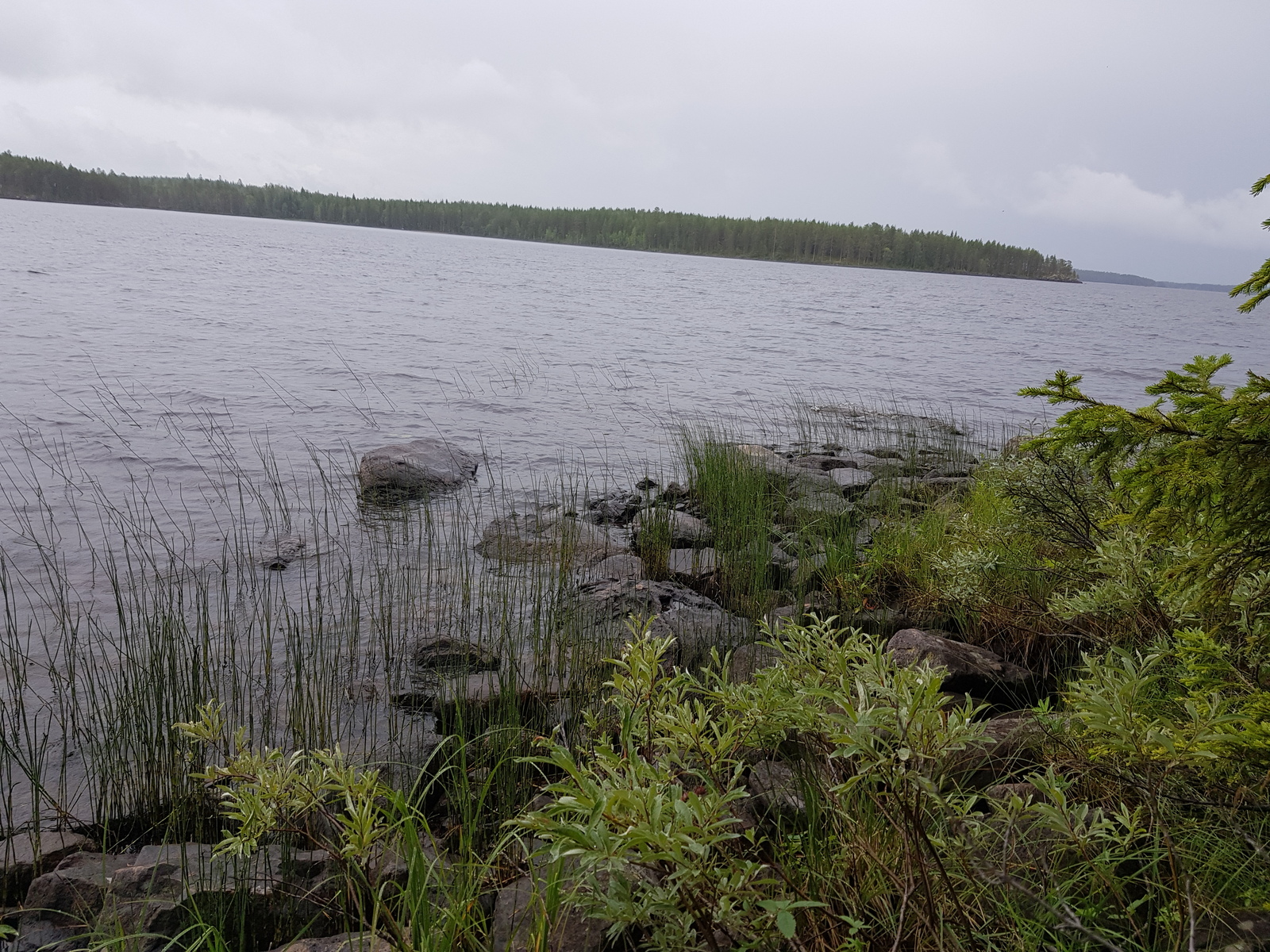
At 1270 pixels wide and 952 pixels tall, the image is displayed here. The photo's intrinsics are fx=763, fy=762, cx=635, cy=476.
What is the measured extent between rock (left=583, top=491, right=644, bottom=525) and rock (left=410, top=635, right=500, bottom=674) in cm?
285

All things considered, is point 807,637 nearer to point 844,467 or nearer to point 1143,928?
point 1143,928

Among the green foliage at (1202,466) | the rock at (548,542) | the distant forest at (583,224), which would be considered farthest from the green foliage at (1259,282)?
the distant forest at (583,224)

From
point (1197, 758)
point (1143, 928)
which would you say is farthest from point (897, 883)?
point (1197, 758)

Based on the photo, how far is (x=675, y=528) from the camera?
6.83 metres

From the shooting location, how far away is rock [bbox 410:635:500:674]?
4.57 metres

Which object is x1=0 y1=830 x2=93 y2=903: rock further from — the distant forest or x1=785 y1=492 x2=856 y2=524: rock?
the distant forest

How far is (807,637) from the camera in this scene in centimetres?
213

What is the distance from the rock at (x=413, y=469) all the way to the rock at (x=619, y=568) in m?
2.55

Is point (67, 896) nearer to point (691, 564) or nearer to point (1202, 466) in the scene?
point (1202, 466)

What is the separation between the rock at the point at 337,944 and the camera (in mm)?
2326

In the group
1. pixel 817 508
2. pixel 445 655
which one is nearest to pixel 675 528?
pixel 817 508

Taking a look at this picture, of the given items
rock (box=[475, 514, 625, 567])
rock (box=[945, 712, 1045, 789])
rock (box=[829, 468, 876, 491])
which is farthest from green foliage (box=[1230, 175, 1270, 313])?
rock (box=[829, 468, 876, 491])

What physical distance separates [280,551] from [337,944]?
456cm

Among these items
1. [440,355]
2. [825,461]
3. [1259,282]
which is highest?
[1259,282]
